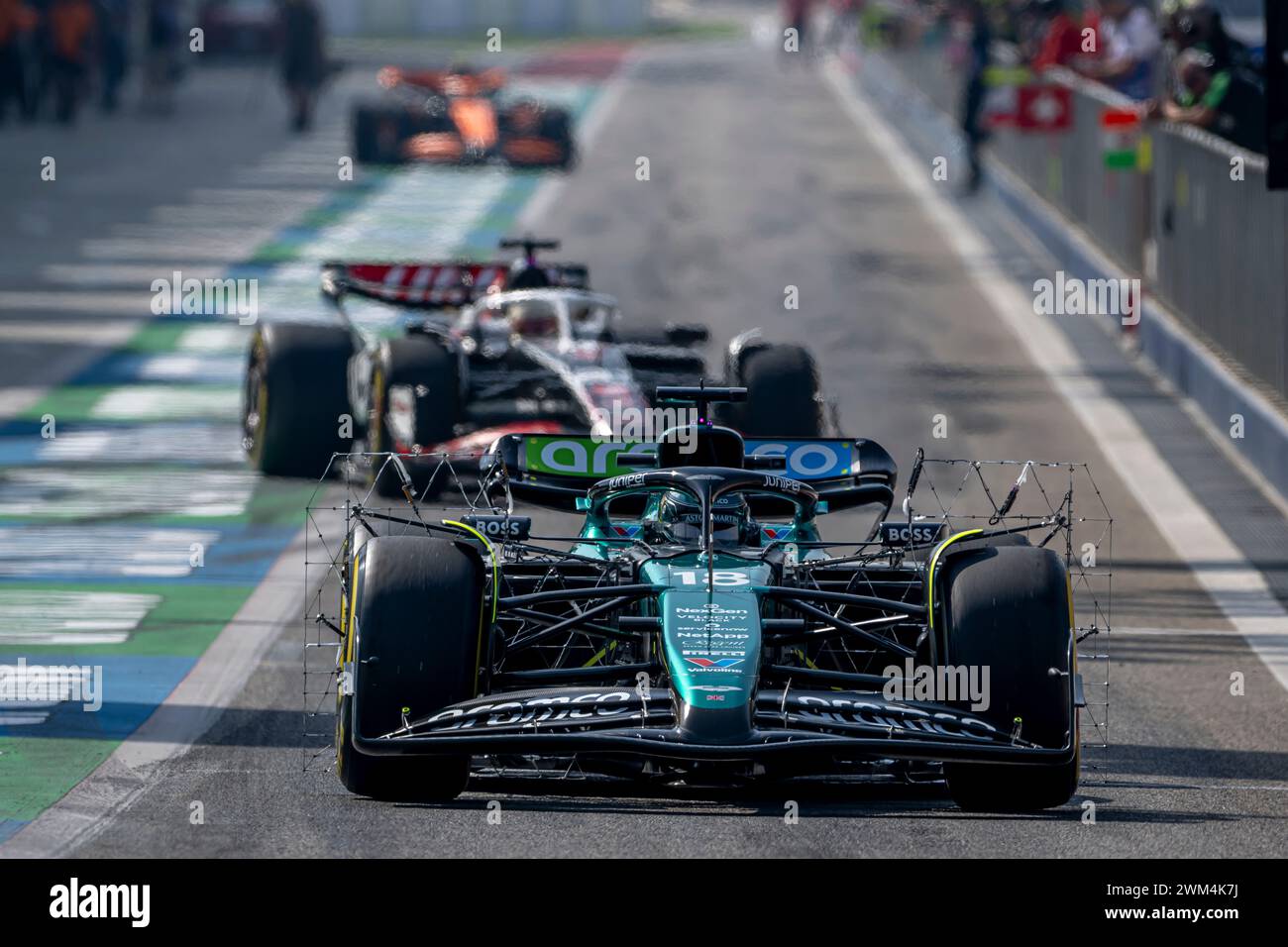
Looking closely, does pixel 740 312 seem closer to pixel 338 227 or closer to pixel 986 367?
pixel 986 367

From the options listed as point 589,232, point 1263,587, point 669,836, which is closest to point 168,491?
point 1263,587

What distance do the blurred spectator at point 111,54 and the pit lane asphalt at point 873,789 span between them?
16349 millimetres

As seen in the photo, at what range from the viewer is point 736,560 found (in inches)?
350

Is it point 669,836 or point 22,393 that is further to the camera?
point 22,393

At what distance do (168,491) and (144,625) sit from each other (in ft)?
10.8

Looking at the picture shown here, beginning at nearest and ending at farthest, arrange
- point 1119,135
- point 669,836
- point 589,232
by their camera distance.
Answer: point 669,836
point 1119,135
point 589,232

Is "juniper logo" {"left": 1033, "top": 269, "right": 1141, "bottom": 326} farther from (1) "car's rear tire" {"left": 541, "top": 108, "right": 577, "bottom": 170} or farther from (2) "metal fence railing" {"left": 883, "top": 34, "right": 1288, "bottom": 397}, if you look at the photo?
(1) "car's rear tire" {"left": 541, "top": 108, "right": 577, "bottom": 170}

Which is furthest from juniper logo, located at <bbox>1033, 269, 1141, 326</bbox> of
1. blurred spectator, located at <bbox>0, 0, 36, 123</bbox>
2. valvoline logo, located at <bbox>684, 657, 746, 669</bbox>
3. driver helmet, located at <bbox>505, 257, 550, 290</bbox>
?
blurred spectator, located at <bbox>0, 0, 36, 123</bbox>

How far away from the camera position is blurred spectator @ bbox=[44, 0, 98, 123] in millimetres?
37906

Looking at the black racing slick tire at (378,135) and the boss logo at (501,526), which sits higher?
the boss logo at (501,526)

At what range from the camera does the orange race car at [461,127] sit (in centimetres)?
3147

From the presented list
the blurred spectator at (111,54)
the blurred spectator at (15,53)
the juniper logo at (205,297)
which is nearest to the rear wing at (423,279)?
the juniper logo at (205,297)

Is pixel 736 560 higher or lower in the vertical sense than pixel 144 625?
higher
